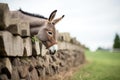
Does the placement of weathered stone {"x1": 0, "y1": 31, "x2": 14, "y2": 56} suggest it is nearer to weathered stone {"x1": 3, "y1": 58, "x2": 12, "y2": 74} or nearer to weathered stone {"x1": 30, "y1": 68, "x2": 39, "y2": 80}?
weathered stone {"x1": 3, "y1": 58, "x2": 12, "y2": 74}

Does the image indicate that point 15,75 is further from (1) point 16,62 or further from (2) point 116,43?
(2) point 116,43

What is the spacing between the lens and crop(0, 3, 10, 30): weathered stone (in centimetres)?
426

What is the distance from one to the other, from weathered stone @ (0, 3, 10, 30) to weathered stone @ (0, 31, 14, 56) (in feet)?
0.39

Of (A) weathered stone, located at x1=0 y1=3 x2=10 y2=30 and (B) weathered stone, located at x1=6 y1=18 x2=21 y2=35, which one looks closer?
(A) weathered stone, located at x1=0 y1=3 x2=10 y2=30

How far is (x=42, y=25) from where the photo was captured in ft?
23.9

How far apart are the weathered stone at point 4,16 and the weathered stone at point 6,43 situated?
118 mm

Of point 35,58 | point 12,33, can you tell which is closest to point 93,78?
point 35,58

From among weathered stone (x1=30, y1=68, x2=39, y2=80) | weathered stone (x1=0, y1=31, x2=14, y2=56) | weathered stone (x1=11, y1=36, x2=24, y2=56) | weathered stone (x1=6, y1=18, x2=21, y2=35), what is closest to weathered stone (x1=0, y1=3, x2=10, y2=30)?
weathered stone (x1=0, y1=31, x2=14, y2=56)

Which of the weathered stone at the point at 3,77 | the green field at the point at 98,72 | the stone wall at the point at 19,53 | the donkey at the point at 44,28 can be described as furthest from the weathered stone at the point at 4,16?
the green field at the point at 98,72

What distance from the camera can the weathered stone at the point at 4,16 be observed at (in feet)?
14.0

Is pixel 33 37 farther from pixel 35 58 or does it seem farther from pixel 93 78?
pixel 93 78

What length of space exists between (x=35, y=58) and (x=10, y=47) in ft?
6.66

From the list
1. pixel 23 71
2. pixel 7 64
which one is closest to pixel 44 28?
pixel 23 71

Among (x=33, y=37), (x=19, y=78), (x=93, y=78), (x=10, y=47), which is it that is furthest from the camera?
(x=93, y=78)
